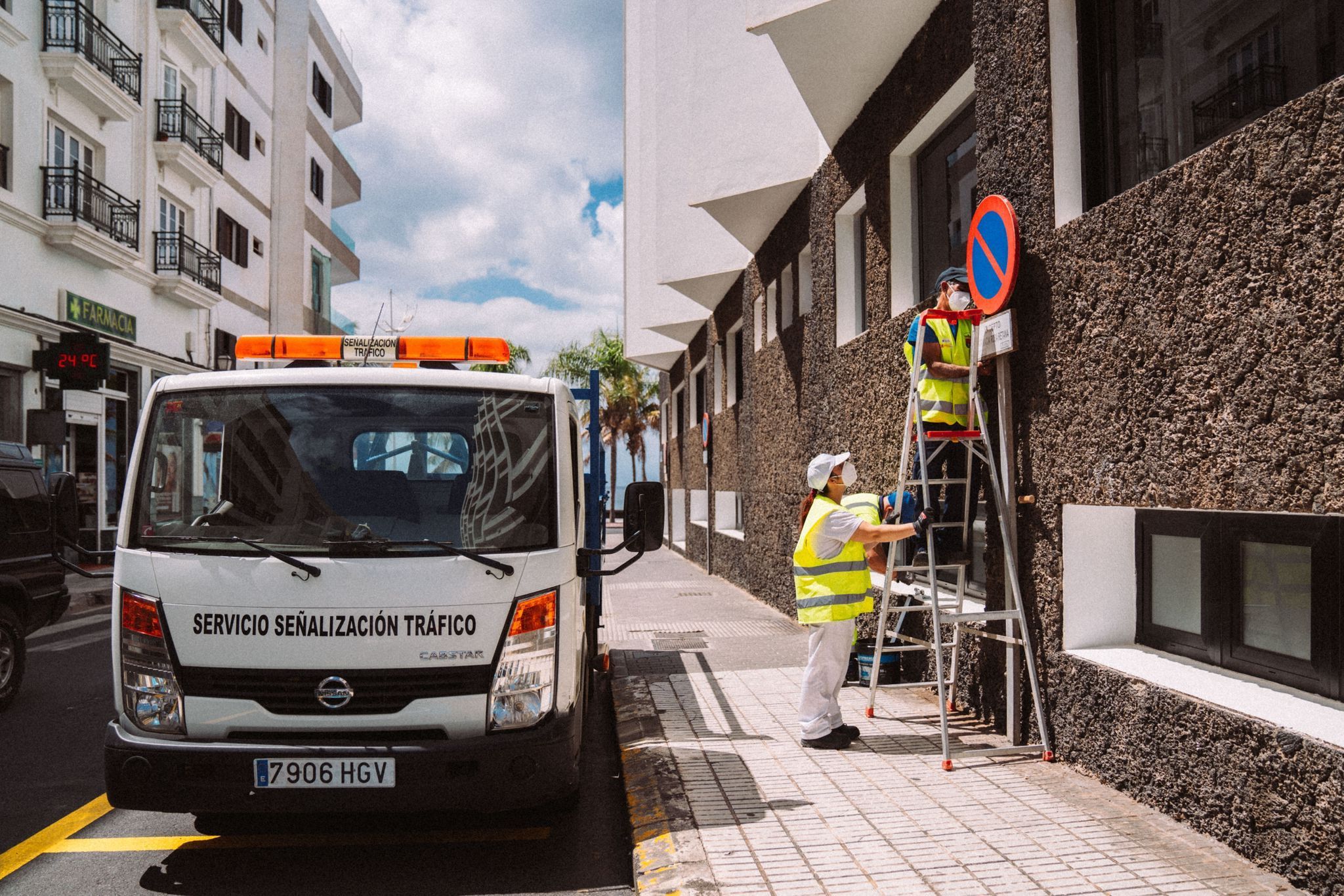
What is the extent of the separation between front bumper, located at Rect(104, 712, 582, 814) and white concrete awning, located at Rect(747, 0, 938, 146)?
242 inches

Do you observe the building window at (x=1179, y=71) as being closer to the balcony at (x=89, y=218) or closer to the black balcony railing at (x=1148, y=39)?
the black balcony railing at (x=1148, y=39)

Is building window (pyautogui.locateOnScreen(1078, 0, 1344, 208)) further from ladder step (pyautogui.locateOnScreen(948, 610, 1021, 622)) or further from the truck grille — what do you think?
the truck grille

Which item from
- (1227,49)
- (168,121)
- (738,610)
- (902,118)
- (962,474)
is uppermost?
(168,121)

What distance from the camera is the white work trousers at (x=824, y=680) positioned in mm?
5926

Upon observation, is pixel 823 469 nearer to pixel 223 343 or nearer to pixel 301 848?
pixel 301 848

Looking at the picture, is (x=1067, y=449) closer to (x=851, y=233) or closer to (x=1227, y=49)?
(x=1227, y=49)

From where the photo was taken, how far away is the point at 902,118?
26.7ft

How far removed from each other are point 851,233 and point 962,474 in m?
4.45

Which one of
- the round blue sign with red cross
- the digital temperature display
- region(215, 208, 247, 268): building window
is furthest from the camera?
region(215, 208, 247, 268): building window

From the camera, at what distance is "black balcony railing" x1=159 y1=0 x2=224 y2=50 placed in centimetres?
2395

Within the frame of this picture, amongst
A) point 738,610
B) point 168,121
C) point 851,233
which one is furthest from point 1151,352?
point 168,121

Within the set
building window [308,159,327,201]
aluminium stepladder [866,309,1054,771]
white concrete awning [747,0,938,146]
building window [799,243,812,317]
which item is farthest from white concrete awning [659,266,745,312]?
building window [308,159,327,201]

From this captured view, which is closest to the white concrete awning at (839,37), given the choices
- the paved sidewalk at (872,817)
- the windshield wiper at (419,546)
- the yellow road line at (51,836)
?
the paved sidewalk at (872,817)

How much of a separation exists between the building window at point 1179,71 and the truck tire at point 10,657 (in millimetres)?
7724
